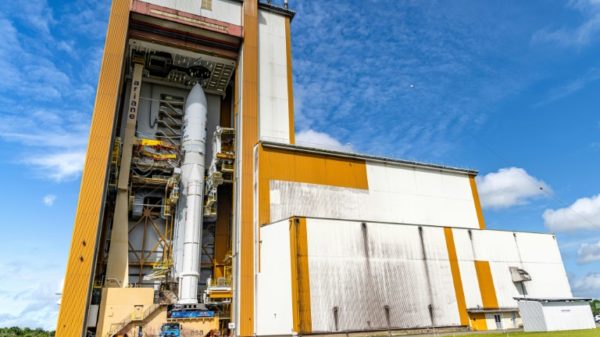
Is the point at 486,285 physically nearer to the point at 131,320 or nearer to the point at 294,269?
the point at 294,269

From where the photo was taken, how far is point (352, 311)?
86.6 ft

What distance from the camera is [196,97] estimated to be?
38.7 m

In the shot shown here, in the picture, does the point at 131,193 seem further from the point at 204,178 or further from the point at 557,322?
the point at 557,322

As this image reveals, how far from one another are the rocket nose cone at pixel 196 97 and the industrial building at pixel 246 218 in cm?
55

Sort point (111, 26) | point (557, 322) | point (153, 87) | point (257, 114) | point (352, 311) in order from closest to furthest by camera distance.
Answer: point (352, 311) → point (557, 322) → point (111, 26) → point (257, 114) → point (153, 87)

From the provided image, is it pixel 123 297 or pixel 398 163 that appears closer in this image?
pixel 123 297

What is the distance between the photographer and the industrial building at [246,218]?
2711cm

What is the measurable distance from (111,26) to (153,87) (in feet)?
31.0

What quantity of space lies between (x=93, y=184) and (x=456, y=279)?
28224 millimetres

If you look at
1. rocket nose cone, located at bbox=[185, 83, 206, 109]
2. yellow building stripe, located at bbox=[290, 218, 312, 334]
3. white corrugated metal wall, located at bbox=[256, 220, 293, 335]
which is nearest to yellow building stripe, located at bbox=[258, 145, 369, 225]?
white corrugated metal wall, located at bbox=[256, 220, 293, 335]

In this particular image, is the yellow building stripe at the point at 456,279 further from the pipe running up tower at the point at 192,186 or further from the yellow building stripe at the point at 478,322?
the pipe running up tower at the point at 192,186

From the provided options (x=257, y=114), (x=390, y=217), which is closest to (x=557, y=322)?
(x=390, y=217)

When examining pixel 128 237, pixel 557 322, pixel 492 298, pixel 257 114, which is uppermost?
pixel 257 114

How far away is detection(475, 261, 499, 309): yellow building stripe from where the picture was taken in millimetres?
32562
